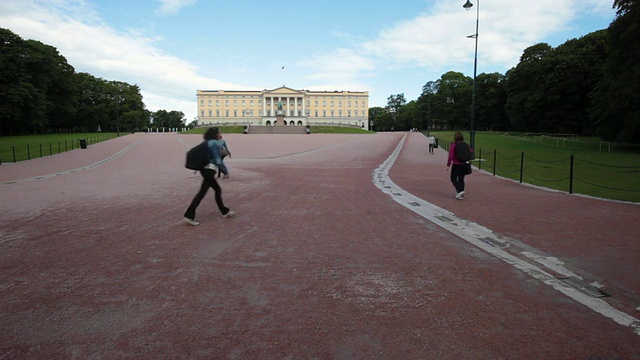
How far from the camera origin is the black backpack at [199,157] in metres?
7.36

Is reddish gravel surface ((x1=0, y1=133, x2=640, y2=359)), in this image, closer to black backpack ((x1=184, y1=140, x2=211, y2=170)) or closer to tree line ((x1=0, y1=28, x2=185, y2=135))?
black backpack ((x1=184, y1=140, x2=211, y2=170))

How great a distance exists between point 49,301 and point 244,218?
4103 millimetres

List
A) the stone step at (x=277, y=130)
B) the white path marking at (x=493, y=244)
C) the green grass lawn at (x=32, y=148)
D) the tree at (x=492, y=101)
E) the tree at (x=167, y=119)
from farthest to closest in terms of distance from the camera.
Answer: the tree at (x=167, y=119)
the tree at (x=492, y=101)
the stone step at (x=277, y=130)
the green grass lawn at (x=32, y=148)
the white path marking at (x=493, y=244)

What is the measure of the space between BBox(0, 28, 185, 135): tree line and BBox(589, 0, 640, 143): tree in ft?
212

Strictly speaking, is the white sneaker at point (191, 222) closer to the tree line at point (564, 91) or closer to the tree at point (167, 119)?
the tree line at point (564, 91)

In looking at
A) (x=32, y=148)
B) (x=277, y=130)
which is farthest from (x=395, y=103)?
(x=32, y=148)

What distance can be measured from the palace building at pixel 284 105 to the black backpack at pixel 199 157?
122 metres

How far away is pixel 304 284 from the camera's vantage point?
4.41 meters

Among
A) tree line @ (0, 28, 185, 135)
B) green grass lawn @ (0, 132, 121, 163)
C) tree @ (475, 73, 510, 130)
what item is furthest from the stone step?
tree @ (475, 73, 510, 130)

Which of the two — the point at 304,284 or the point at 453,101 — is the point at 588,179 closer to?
the point at 304,284

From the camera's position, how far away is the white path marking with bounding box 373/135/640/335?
147 inches

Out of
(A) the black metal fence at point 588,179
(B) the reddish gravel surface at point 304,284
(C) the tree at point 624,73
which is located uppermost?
(C) the tree at point 624,73

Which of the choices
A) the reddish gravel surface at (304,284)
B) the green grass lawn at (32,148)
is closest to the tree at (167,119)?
the green grass lawn at (32,148)

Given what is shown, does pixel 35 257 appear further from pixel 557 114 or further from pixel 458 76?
pixel 458 76
